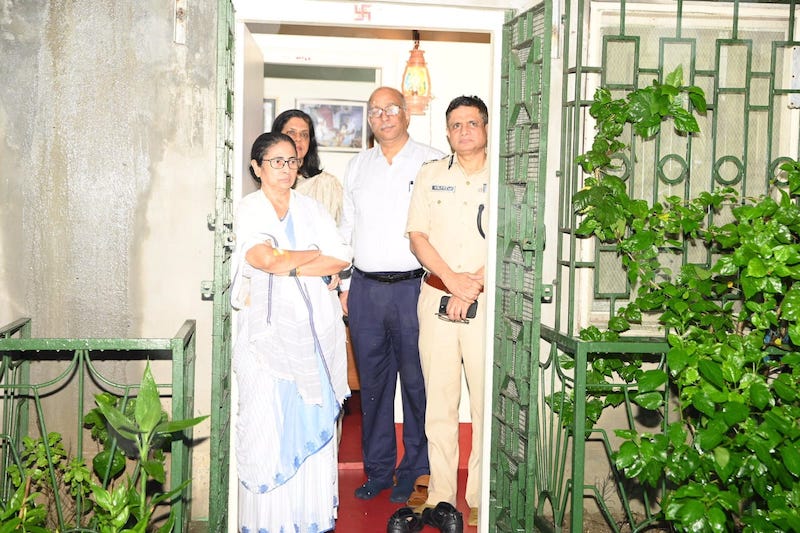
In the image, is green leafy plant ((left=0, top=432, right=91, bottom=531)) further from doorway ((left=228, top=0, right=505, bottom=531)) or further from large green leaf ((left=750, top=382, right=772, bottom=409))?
large green leaf ((left=750, top=382, right=772, bottom=409))

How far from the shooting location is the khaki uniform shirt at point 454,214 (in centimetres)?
422

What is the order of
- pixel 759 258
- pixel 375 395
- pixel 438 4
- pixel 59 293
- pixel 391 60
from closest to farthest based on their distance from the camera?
1. pixel 759 258
2. pixel 438 4
3. pixel 59 293
4. pixel 375 395
5. pixel 391 60

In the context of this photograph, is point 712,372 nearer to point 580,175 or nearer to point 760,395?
point 760,395

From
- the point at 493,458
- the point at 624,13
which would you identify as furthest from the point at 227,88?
the point at 493,458

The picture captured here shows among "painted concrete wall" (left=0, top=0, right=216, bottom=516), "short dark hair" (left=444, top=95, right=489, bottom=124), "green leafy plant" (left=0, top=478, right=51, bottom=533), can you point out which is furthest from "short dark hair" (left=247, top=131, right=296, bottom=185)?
"green leafy plant" (left=0, top=478, right=51, bottom=533)

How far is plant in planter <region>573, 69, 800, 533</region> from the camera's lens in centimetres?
305

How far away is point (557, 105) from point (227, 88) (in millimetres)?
1580

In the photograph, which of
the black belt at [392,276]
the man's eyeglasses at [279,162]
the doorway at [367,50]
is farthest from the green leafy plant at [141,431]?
the black belt at [392,276]

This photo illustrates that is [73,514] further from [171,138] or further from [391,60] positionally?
[391,60]

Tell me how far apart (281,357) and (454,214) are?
1.18 m

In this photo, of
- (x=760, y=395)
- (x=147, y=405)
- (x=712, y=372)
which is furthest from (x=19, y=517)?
(x=760, y=395)

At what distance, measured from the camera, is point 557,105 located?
4086 mm

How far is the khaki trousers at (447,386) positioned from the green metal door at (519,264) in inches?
10.6

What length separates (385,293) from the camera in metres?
4.48
